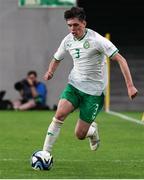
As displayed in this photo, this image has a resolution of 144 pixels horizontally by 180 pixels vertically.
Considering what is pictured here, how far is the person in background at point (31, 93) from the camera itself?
26.8 metres

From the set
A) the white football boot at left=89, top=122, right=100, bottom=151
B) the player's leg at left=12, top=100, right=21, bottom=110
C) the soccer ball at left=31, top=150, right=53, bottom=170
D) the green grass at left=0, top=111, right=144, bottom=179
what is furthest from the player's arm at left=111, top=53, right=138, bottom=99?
the player's leg at left=12, top=100, right=21, bottom=110

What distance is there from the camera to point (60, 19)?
28.6 metres

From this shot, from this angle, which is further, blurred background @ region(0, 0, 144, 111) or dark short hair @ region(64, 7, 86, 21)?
blurred background @ region(0, 0, 144, 111)

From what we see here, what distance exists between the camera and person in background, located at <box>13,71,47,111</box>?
26.8 meters

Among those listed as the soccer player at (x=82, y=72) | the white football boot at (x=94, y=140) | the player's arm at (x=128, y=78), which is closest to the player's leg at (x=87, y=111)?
the soccer player at (x=82, y=72)

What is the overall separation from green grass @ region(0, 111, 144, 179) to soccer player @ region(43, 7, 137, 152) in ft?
1.85

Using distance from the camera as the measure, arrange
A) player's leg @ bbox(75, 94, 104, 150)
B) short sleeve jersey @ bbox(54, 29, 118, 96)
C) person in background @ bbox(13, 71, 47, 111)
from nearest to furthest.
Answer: short sleeve jersey @ bbox(54, 29, 118, 96)
player's leg @ bbox(75, 94, 104, 150)
person in background @ bbox(13, 71, 47, 111)

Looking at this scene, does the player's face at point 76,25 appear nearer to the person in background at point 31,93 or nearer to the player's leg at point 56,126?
the player's leg at point 56,126

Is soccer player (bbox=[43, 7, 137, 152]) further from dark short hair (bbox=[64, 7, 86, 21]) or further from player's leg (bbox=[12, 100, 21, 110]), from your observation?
player's leg (bbox=[12, 100, 21, 110])

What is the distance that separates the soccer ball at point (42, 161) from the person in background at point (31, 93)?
15.6m

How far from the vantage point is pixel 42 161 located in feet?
35.7

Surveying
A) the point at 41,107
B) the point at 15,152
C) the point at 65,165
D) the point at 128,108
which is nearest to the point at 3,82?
the point at 41,107

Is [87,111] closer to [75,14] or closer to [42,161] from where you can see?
[42,161]

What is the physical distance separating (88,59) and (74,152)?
7.60 ft
